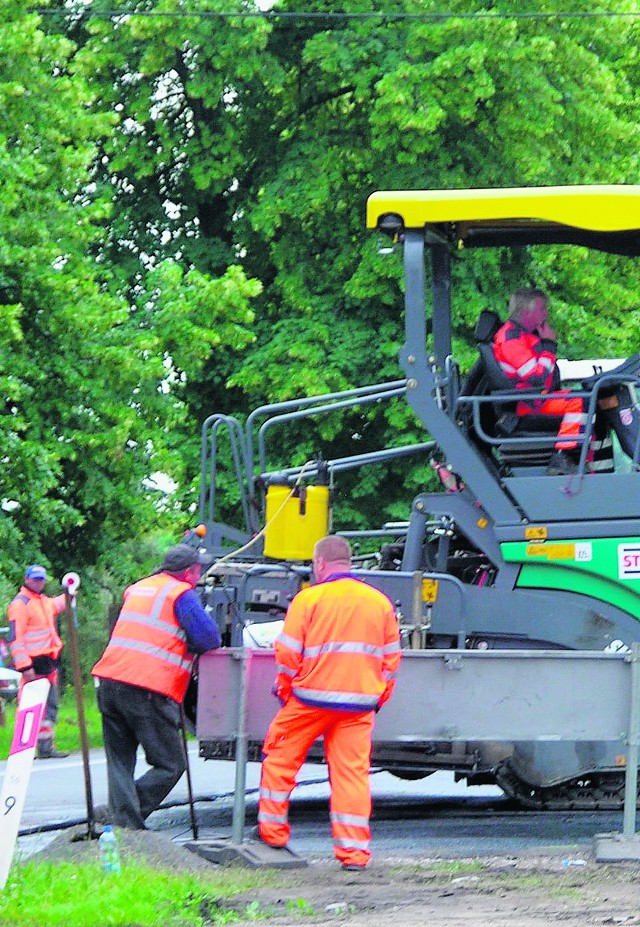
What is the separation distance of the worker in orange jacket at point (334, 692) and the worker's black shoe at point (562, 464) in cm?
166

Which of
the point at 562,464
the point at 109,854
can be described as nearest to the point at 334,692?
the point at 109,854

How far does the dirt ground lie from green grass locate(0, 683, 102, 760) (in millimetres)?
7766

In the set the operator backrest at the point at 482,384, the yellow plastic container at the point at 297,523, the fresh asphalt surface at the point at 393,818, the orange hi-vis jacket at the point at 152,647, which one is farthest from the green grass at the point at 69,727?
the operator backrest at the point at 482,384

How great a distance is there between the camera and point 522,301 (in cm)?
989

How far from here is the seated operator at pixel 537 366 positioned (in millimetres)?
9633

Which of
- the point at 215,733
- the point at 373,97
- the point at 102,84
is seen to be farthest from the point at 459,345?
the point at 102,84

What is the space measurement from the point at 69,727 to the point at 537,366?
36.2ft

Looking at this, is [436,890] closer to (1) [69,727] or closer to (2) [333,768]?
(2) [333,768]

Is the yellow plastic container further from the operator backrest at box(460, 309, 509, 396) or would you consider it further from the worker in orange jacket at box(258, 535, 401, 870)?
the worker in orange jacket at box(258, 535, 401, 870)

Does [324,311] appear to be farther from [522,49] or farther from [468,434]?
Result: [468,434]

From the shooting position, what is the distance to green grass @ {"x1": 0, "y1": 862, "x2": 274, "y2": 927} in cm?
638

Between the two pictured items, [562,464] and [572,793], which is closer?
[562,464]

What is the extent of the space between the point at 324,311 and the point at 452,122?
266 centimetres

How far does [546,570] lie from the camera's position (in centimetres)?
959
